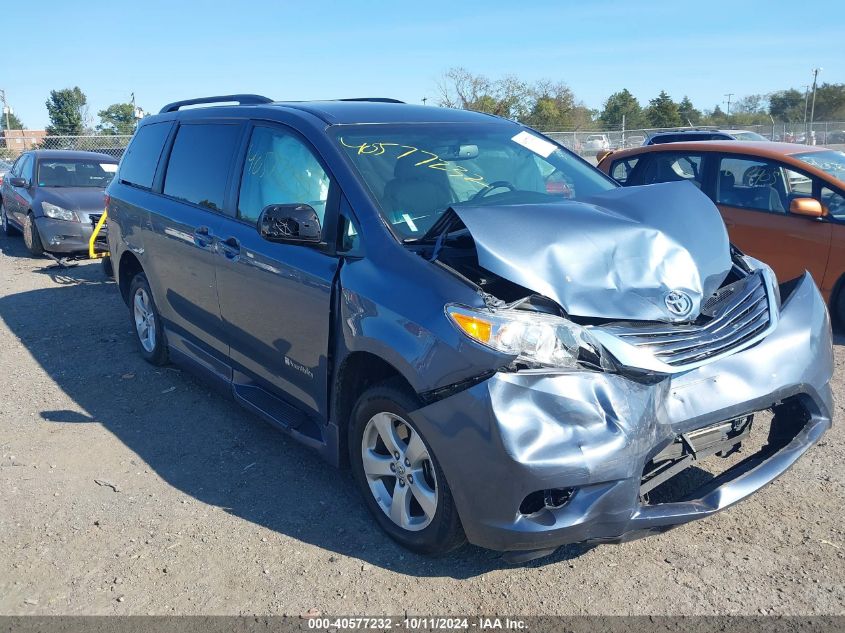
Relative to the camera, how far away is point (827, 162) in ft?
23.1

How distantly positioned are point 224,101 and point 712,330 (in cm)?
378

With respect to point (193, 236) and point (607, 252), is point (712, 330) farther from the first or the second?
point (193, 236)

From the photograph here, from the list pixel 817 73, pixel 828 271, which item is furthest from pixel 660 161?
pixel 817 73

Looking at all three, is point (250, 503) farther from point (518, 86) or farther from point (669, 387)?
Answer: point (518, 86)

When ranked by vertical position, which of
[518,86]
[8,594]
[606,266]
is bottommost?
[8,594]

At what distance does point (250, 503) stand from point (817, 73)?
2771 inches

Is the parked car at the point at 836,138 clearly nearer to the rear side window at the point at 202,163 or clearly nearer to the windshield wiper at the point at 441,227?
the rear side window at the point at 202,163

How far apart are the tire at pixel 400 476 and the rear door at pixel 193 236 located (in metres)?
1.60

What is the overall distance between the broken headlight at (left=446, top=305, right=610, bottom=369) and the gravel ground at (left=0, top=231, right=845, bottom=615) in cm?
100

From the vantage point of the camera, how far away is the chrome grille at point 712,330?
303cm

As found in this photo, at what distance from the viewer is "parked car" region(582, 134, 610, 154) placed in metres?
28.9

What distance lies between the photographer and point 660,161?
789 centimetres

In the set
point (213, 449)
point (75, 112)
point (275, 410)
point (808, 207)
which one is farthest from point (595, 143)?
point (75, 112)

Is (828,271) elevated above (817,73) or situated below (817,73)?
below
